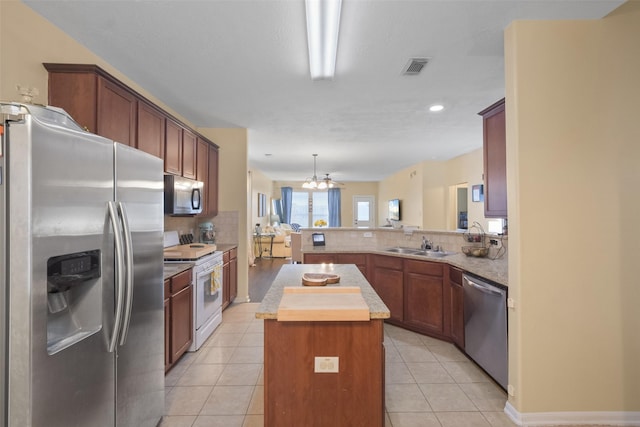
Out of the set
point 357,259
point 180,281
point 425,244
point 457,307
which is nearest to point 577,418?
point 457,307

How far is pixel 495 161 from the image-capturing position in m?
2.50

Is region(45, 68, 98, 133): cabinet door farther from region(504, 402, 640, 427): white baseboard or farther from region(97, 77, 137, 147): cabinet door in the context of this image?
region(504, 402, 640, 427): white baseboard

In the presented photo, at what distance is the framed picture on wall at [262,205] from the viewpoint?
867 centimetres

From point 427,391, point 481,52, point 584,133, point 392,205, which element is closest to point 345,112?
point 481,52

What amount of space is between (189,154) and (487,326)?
349 centimetres

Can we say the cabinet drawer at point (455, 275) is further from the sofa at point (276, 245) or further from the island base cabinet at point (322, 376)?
the sofa at point (276, 245)

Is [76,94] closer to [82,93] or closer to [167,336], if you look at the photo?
[82,93]

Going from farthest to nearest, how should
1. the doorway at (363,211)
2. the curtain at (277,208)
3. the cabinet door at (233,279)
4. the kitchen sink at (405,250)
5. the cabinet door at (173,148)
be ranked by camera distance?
the doorway at (363,211)
the curtain at (277,208)
the cabinet door at (233,279)
the kitchen sink at (405,250)
the cabinet door at (173,148)

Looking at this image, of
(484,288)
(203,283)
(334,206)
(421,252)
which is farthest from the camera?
(334,206)

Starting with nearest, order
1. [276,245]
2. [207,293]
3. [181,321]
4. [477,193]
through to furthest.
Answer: [181,321]
[207,293]
[477,193]
[276,245]

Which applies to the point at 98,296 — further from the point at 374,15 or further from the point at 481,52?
the point at 481,52

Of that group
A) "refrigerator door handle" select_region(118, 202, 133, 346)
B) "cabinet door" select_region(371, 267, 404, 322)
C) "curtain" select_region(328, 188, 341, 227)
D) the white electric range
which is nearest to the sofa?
"curtain" select_region(328, 188, 341, 227)

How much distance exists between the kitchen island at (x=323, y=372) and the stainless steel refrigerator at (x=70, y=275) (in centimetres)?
73

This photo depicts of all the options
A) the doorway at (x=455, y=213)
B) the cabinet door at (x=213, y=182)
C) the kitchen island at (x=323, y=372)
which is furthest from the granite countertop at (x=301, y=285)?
the doorway at (x=455, y=213)
